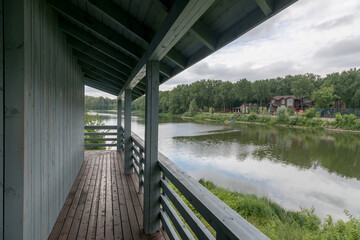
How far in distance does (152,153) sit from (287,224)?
444 cm

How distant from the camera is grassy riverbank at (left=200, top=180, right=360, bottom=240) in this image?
167 inches

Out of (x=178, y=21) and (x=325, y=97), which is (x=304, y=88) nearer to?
(x=325, y=97)

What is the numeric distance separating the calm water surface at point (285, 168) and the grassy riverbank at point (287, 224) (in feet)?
5.42

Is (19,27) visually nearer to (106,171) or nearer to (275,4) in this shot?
(275,4)

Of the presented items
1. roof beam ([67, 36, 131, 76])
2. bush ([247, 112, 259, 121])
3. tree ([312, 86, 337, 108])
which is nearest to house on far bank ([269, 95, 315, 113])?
tree ([312, 86, 337, 108])

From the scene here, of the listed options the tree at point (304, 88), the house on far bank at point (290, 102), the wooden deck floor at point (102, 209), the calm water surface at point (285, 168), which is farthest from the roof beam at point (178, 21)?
the tree at point (304, 88)

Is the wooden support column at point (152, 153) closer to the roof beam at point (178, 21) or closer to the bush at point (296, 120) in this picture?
the roof beam at point (178, 21)

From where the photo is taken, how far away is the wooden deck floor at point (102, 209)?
2.08 meters

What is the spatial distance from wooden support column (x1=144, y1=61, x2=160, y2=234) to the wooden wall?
874 mm

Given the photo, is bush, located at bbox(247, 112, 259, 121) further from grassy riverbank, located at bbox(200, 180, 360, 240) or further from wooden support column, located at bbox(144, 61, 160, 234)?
wooden support column, located at bbox(144, 61, 160, 234)

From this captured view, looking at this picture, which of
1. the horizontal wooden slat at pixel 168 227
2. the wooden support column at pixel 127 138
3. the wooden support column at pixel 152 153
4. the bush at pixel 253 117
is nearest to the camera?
the horizontal wooden slat at pixel 168 227

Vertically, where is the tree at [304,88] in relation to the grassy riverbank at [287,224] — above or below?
above

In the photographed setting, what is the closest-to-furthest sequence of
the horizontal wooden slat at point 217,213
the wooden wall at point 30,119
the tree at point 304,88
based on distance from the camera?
the horizontal wooden slat at point 217,213
the wooden wall at point 30,119
the tree at point 304,88

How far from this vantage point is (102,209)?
261cm
